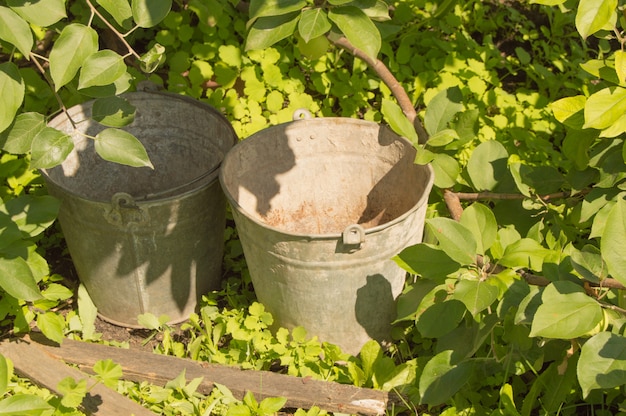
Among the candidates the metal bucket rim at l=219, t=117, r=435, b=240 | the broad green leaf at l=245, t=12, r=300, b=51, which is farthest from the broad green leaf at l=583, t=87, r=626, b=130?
the broad green leaf at l=245, t=12, r=300, b=51

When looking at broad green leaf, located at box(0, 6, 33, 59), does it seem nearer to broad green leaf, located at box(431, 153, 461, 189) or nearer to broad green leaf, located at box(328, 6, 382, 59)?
broad green leaf, located at box(328, 6, 382, 59)

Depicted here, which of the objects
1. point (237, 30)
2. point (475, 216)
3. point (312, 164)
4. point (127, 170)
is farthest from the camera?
point (237, 30)

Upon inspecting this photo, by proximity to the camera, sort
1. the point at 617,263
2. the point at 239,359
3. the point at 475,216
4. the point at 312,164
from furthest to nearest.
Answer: the point at 312,164, the point at 239,359, the point at 475,216, the point at 617,263

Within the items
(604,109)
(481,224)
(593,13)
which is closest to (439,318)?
(481,224)

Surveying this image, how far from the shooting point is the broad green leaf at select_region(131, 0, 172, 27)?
190cm

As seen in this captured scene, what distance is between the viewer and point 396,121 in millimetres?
2590

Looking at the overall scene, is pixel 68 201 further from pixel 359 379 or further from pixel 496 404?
pixel 496 404

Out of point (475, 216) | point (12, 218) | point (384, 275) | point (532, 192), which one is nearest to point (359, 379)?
point (384, 275)

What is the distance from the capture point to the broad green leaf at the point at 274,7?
184 cm

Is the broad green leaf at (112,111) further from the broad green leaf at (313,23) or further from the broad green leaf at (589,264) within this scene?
the broad green leaf at (589,264)

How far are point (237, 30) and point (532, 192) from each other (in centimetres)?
163

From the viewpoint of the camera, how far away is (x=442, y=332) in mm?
2318

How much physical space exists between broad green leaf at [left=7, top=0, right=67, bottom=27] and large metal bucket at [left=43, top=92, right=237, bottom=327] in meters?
0.75

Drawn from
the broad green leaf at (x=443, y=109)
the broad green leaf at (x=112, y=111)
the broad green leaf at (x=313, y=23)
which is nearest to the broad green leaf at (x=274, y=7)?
the broad green leaf at (x=313, y=23)
